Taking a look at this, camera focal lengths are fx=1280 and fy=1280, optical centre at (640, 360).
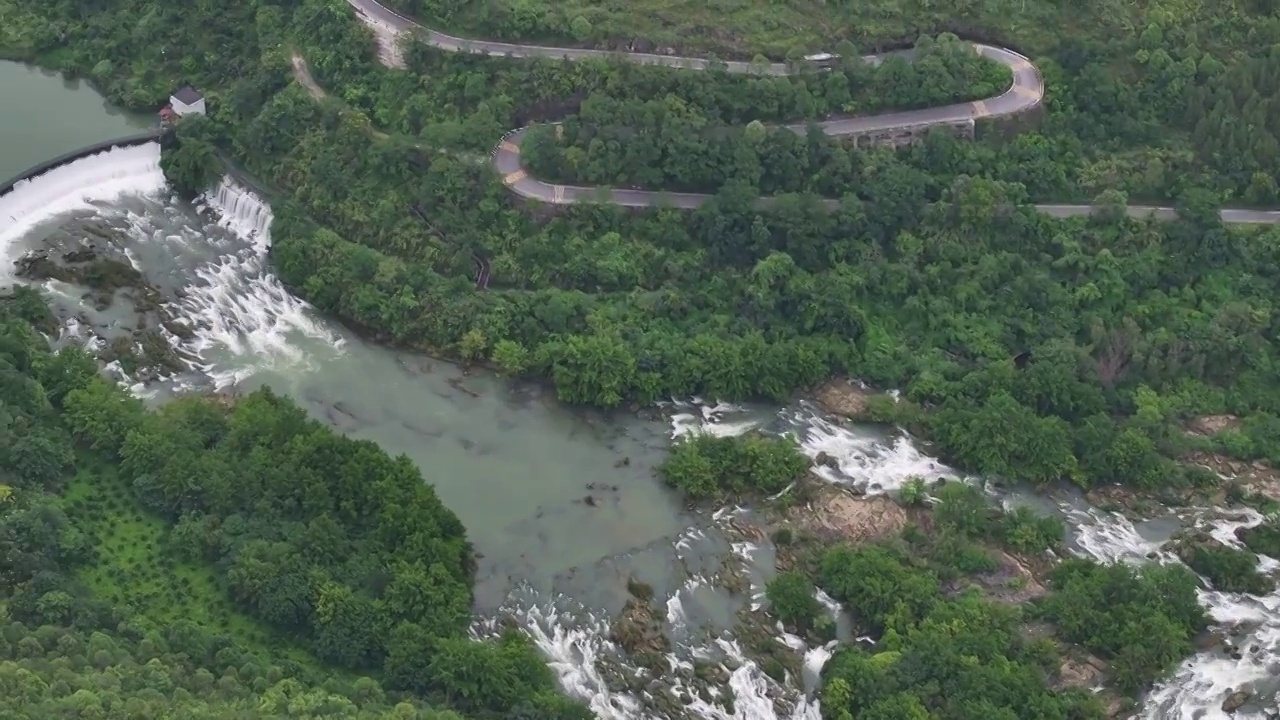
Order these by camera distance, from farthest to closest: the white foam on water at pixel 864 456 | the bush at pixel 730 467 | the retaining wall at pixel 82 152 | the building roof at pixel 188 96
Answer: the building roof at pixel 188 96
the retaining wall at pixel 82 152
the white foam on water at pixel 864 456
the bush at pixel 730 467

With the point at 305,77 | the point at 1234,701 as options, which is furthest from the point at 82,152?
the point at 1234,701

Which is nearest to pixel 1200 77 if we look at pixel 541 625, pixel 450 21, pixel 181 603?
pixel 450 21

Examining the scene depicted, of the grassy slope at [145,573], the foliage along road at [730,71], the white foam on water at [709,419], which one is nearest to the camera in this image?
the grassy slope at [145,573]

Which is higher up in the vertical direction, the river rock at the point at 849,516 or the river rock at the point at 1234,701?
the river rock at the point at 849,516

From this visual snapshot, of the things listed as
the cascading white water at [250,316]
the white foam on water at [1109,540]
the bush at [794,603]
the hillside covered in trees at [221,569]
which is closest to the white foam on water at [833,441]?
the white foam on water at [1109,540]

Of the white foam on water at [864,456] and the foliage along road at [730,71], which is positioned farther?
the foliage along road at [730,71]

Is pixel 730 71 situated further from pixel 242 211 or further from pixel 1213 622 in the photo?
pixel 1213 622

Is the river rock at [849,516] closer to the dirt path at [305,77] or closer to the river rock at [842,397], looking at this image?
the river rock at [842,397]
